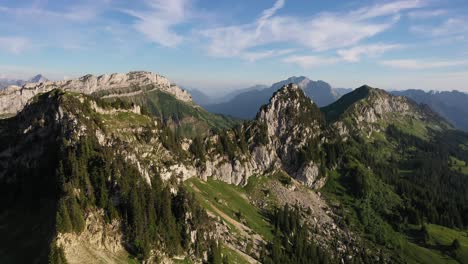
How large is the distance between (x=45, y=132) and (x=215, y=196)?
7167 centimetres

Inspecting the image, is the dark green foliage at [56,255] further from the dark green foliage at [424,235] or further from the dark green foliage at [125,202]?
the dark green foliage at [424,235]

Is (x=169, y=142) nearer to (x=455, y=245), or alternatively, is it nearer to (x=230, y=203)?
(x=230, y=203)

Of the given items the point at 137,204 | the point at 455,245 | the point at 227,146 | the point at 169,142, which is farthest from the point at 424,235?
the point at 137,204

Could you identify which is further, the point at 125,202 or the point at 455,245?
the point at 455,245

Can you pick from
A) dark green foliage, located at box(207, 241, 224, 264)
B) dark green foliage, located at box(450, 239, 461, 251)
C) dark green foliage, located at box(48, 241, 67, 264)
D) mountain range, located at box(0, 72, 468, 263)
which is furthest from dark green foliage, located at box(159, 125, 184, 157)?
dark green foliage, located at box(450, 239, 461, 251)

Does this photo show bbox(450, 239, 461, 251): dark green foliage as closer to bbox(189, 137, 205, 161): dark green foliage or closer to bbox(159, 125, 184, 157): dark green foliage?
bbox(189, 137, 205, 161): dark green foliage

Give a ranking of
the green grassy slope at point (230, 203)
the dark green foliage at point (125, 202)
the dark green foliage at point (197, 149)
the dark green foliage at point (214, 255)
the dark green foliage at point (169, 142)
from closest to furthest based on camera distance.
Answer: the dark green foliage at point (125, 202), the dark green foliage at point (214, 255), the dark green foliage at point (169, 142), the green grassy slope at point (230, 203), the dark green foliage at point (197, 149)

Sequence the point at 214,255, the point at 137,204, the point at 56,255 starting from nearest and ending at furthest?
the point at 56,255, the point at 137,204, the point at 214,255

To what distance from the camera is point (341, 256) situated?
151125mm

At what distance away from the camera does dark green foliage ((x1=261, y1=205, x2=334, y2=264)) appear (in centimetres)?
12875

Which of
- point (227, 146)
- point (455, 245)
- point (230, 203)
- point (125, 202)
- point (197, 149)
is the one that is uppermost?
point (197, 149)

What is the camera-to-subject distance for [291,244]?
143625mm

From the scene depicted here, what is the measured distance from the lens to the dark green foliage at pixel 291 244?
128750 mm

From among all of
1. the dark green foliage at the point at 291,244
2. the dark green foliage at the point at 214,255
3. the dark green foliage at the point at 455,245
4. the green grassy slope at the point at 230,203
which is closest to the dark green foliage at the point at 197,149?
the green grassy slope at the point at 230,203
